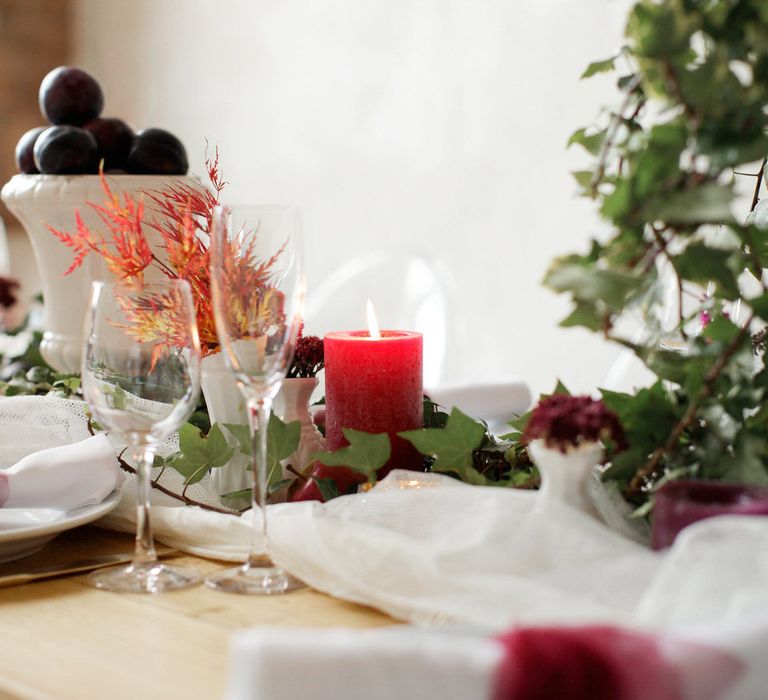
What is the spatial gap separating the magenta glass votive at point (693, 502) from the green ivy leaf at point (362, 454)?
23 cm

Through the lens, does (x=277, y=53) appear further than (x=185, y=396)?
Yes

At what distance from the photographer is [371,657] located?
409mm

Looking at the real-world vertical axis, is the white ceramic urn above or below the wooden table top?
above

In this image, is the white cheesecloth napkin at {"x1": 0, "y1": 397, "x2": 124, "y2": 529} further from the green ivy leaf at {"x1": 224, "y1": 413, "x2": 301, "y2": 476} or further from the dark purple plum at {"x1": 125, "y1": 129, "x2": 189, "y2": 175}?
the dark purple plum at {"x1": 125, "y1": 129, "x2": 189, "y2": 175}

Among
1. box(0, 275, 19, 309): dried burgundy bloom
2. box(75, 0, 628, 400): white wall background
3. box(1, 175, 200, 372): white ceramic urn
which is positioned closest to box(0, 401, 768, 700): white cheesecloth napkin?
box(1, 175, 200, 372): white ceramic urn

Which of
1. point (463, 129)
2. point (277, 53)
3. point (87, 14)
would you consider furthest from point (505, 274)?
point (87, 14)

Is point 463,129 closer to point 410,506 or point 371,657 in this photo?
point 410,506

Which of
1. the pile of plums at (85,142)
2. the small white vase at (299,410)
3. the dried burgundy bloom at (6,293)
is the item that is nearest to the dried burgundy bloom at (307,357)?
the small white vase at (299,410)

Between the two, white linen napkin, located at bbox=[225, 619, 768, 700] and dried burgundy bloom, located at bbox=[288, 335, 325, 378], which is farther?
dried burgundy bloom, located at bbox=[288, 335, 325, 378]

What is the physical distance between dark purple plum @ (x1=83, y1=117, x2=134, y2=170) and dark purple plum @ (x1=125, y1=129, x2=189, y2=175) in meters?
0.02

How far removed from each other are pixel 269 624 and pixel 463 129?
8.44 ft

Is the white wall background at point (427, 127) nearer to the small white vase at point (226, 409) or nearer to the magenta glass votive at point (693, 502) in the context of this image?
the small white vase at point (226, 409)

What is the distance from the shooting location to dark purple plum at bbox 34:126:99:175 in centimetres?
112

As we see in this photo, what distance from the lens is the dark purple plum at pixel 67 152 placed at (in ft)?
3.66
